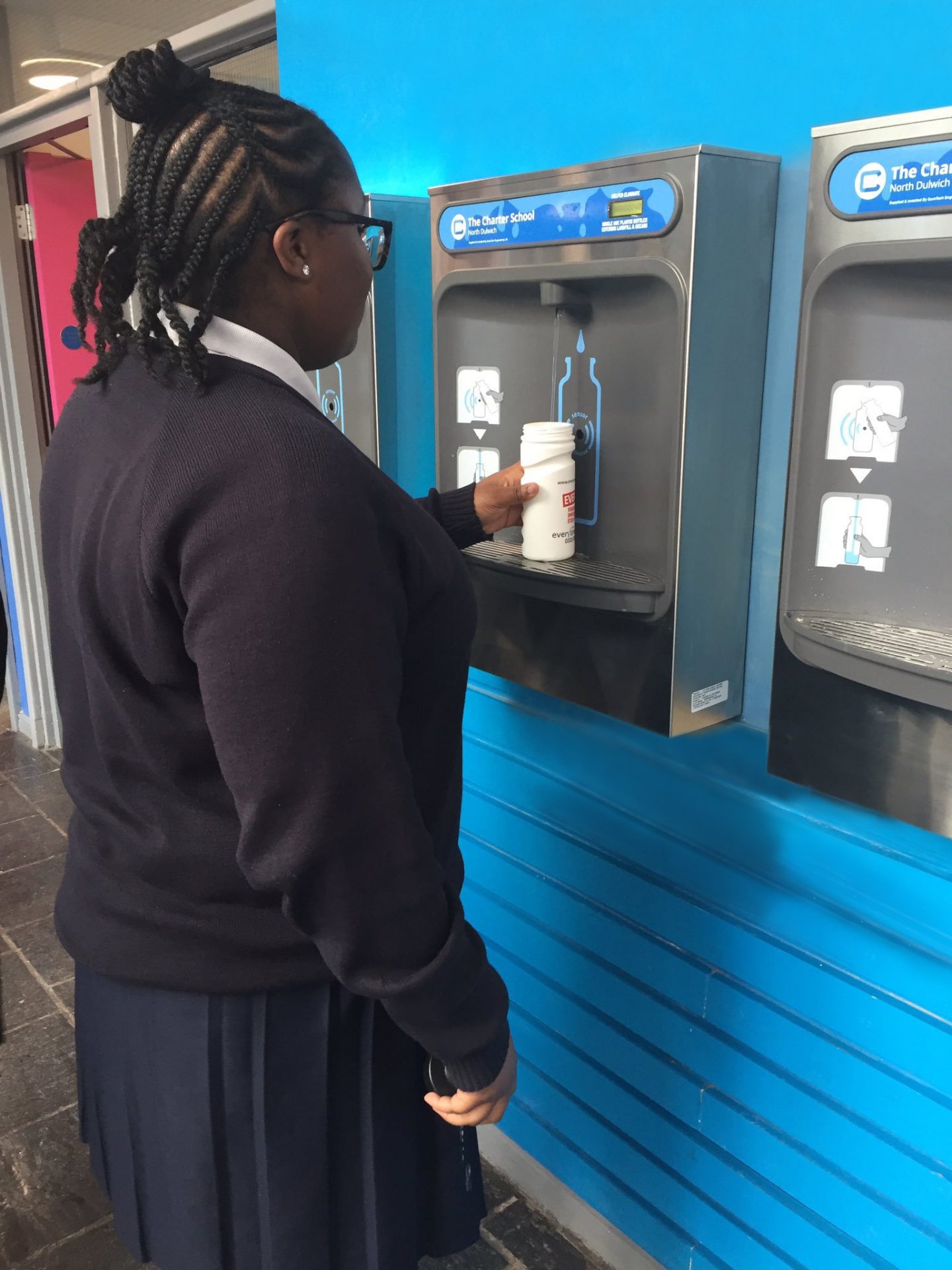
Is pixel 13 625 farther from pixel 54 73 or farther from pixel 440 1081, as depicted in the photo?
pixel 440 1081

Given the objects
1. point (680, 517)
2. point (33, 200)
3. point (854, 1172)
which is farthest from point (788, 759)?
point (33, 200)

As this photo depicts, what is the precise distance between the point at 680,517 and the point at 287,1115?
76 cm

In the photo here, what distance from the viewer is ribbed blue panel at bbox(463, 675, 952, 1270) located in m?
1.17

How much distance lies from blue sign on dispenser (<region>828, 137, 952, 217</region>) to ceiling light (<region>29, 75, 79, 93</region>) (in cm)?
324

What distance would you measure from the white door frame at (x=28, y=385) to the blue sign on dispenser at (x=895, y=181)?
6.48ft

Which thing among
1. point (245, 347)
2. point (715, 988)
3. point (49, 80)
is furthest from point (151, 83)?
point (49, 80)

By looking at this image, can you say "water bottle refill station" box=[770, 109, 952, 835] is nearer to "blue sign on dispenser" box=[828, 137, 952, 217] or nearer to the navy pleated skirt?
"blue sign on dispenser" box=[828, 137, 952, 217]

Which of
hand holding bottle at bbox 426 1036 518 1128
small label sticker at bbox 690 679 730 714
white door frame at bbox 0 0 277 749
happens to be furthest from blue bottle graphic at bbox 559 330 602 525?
white door frame at bbox 0 0 277 749

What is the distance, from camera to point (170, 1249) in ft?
3.55

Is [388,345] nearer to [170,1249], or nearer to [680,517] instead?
[680,517]

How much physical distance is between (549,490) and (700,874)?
56 cm

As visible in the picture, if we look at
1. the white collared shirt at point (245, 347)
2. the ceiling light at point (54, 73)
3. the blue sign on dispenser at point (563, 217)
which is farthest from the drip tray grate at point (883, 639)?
the ceiling light at point (54, 73)

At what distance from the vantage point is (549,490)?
1.27 metres

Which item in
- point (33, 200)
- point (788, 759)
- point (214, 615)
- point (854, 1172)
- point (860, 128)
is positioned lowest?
point (854, 1172)
